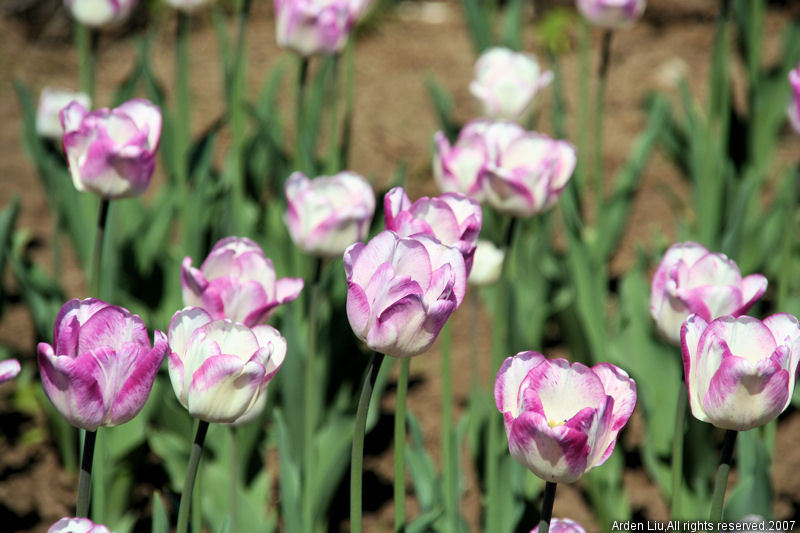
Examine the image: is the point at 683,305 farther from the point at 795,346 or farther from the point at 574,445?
the point at 574,445

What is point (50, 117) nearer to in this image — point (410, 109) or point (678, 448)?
point (678, 448)

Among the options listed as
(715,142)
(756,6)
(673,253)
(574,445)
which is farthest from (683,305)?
(756,6)

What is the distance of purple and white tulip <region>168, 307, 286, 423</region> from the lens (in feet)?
2.80

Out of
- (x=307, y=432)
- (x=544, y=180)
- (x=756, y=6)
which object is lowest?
(x=307, y=432)

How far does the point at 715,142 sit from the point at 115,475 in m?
1.39

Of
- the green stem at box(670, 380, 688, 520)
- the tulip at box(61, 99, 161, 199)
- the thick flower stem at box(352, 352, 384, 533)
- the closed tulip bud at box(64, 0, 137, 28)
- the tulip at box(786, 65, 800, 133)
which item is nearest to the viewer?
the thick flower stem at box(352, 352, 384, 533)

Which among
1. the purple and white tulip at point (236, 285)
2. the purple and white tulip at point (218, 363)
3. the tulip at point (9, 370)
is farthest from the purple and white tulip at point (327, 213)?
the tulip at point (9, 370)

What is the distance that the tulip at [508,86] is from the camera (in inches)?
69.3

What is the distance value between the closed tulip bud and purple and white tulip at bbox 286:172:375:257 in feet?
2.43

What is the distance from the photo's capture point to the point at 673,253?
1.15 meters

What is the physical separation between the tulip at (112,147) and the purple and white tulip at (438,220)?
0.36 m

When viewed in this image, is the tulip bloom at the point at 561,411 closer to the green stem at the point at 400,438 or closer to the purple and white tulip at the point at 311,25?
the green stem at the point at 400,438

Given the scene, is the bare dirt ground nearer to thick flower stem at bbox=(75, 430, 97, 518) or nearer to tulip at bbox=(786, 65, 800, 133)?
tulip at bbox=(786, 65, 800, 133)

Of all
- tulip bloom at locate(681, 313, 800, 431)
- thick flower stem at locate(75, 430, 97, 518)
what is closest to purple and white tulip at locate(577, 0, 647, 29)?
tulip bloom at locate(681, 313, 800, 431)
